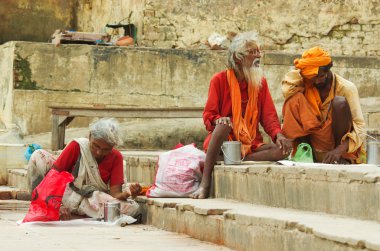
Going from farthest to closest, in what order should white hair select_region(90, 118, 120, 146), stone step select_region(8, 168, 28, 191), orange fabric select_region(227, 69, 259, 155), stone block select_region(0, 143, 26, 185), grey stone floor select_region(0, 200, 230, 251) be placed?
stone block select_region(0, 143, 26, 185) < stone step select_region(8, 168, 28, 191) < orange fabric select_region(227, 69, 259, 155) < white hair select_region(90, 118, 120, 146) < grey stone floor select_region(0, 200, 230, 251)

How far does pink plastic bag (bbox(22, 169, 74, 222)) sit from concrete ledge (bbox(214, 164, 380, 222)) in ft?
4.17

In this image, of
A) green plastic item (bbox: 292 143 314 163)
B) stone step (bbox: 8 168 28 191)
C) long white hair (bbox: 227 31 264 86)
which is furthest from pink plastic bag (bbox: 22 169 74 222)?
stone step (bbox: 8 168 28 191)

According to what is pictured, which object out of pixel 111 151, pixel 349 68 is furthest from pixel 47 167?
pixel 349 68

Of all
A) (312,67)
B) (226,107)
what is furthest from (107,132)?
(312,67)

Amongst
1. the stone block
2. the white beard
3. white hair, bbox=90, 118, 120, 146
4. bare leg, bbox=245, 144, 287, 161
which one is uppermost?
the white beard

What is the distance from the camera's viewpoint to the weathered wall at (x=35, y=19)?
16094 millimetres

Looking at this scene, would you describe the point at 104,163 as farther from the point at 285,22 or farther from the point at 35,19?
the point at 35,19

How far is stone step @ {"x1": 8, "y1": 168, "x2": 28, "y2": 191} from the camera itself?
440 inches

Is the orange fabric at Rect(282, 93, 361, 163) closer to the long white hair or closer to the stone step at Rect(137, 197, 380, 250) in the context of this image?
the long white hair

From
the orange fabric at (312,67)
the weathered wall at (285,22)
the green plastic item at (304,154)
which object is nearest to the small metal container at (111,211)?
the green plastic item at (304,154)

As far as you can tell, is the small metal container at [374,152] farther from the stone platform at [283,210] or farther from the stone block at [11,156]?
the stone block at [11,156]

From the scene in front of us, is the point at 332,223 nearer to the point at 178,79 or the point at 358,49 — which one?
the point at 178,79

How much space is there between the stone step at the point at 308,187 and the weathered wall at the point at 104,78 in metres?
5.85

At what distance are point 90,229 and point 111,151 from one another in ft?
2.52
